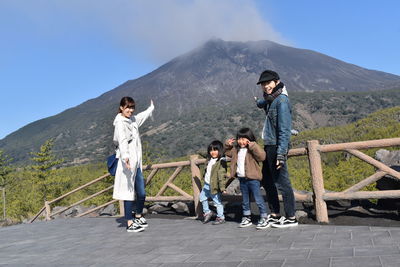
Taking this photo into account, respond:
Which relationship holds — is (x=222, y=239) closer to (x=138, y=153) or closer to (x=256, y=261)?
(x=256, y=261)

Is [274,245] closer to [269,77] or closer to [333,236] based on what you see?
[333,236]

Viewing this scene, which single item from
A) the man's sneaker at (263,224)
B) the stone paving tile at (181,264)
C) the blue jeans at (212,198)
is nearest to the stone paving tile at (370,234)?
the man's sneaker at (263,224)

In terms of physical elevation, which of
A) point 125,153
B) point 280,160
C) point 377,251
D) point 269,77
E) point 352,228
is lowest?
point 352,228

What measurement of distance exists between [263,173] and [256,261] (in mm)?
2001

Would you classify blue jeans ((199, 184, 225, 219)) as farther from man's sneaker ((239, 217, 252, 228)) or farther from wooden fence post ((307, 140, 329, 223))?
wooden fence post ((307, 140, 329, 223))

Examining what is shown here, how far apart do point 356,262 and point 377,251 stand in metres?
0.41

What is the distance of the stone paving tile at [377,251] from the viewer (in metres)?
3.20

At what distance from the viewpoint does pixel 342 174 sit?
1780cm

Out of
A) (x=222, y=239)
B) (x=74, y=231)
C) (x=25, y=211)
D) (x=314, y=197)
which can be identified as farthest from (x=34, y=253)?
(x=25, y=211)

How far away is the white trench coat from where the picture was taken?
551 cm

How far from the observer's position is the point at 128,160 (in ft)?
17.8

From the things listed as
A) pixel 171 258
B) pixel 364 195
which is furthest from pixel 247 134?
pixel 171 258

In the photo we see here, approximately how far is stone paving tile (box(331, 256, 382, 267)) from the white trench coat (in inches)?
132

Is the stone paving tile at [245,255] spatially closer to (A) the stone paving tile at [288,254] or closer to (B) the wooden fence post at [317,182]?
(A) the stone paving tile at [288,254]
